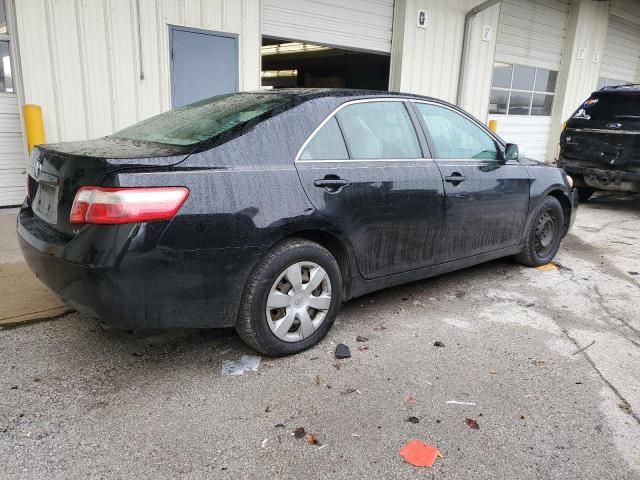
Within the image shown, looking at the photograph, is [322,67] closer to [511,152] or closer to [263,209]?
[511,152]

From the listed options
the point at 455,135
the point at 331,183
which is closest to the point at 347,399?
the point at 331,183

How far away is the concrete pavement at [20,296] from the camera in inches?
147

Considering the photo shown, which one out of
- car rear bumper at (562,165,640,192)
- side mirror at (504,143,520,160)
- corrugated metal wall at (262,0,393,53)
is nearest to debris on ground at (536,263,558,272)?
side mirror at (504,143,520,160)

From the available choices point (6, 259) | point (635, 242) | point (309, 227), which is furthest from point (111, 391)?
point (635, 242)

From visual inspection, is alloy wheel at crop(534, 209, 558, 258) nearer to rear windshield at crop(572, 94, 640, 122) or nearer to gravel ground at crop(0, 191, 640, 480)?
gravel ground at crop(0, 191, 640, 480)

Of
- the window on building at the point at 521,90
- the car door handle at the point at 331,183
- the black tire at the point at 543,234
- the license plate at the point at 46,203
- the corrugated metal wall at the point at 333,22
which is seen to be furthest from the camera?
the window on building at the point at 521,90

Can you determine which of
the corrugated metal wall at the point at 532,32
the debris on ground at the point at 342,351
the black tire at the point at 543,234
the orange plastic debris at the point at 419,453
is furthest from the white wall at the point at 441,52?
the orange plastic debris at the point at 419,453

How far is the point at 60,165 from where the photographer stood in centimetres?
285

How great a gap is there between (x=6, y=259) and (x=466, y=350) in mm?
4058

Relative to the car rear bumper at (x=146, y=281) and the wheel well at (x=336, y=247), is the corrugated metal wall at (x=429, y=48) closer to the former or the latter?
the wheel well at (x=336, y=247)

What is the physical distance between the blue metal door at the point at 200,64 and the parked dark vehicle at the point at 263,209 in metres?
3.67

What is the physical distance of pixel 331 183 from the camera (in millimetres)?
3312

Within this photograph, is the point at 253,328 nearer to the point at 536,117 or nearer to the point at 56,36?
the point at 56,36

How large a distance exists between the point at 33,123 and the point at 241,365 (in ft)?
14.6
